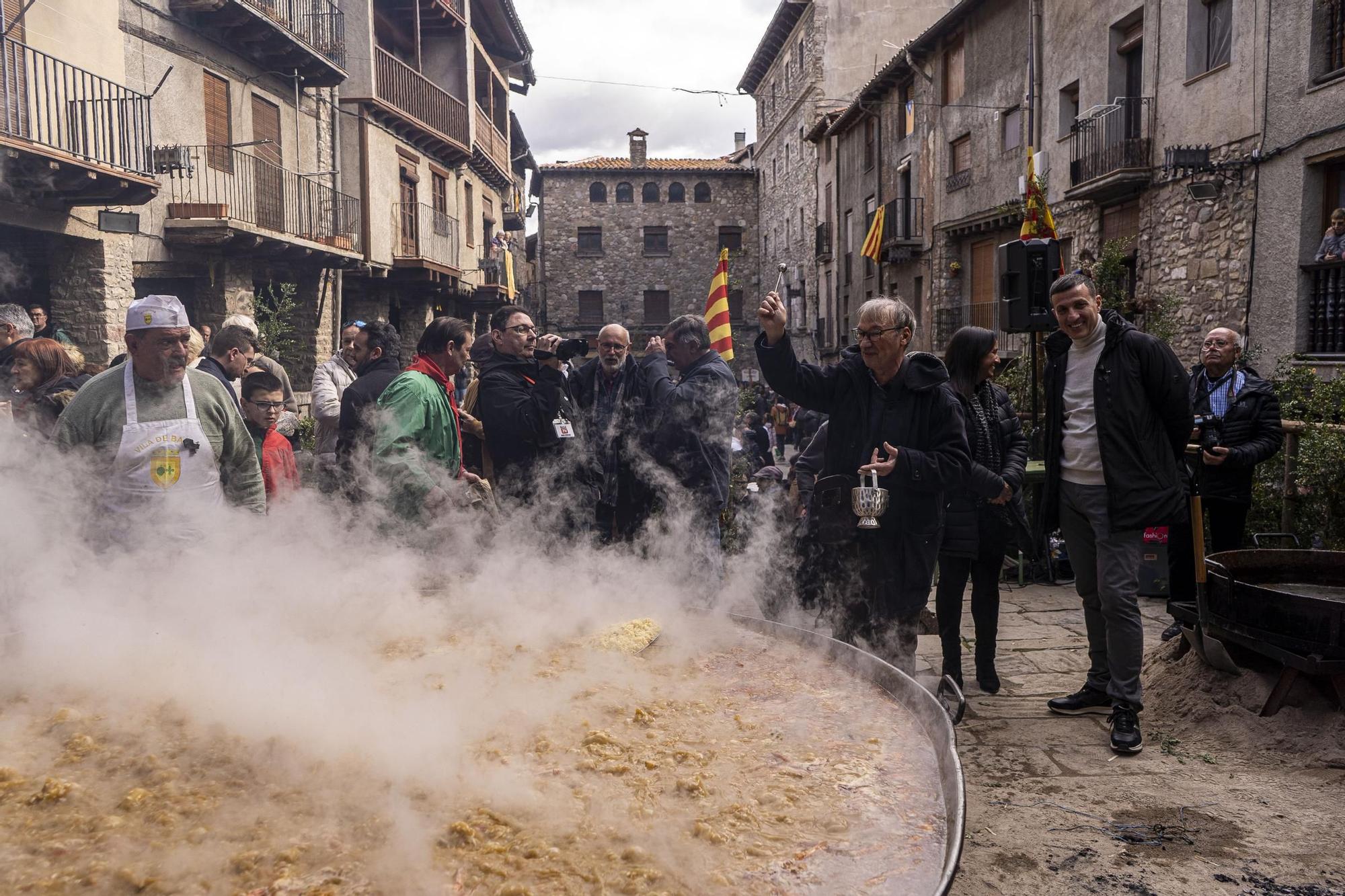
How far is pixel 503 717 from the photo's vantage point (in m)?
2.31

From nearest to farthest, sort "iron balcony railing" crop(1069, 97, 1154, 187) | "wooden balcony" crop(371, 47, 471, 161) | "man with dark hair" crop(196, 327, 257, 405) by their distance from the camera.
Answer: "man with dark hair" crop(196, 327, 257, 405) < "iron balcony railing" crop(1069, 97, 1154, 187) < "wooden balcony" crop(371, 47, 471, 161)

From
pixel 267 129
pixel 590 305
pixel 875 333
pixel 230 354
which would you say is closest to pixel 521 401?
pixel 230 354

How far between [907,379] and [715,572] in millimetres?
1655

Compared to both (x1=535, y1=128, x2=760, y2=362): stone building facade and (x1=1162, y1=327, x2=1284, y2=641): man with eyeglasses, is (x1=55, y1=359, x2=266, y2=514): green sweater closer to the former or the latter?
(x1=1162, y1=327, x2=1284, y2=641): man with eyeglasses

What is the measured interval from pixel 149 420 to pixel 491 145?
2190 cm

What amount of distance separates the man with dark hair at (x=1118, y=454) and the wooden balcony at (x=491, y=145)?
1881cm

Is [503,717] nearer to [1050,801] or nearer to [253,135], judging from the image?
[1050,801]

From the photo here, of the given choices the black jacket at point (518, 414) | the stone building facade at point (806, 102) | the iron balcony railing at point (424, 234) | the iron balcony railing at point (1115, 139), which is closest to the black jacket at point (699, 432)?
the black jacket at point (518, 414)

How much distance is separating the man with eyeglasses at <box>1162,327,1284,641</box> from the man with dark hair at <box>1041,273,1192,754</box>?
5.06ft

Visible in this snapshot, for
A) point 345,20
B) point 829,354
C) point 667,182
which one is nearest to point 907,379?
point 345,20

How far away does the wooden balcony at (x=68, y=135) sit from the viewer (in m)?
8.62

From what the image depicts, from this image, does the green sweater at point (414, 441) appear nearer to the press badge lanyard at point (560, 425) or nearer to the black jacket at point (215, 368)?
the press badge lanyard at point (560, 425)

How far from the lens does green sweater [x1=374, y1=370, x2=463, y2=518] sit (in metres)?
3.77

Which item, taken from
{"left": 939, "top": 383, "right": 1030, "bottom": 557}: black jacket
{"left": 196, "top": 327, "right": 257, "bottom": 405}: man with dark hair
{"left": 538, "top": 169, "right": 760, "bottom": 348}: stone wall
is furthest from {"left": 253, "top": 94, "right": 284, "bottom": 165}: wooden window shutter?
{"left": 538, "top": 169, "right": 760, "bottom": 348}: stone wall
